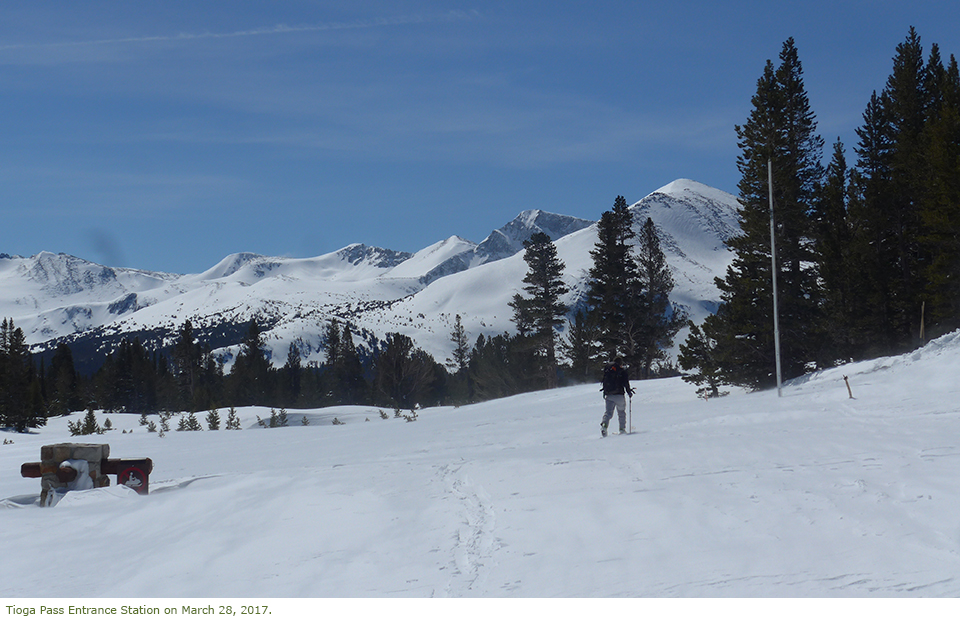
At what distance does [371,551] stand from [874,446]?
775 cm

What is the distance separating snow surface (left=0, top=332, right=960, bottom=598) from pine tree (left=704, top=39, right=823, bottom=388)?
12582 mm

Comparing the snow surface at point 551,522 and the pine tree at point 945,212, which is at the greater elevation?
the pine tree at point 945,212

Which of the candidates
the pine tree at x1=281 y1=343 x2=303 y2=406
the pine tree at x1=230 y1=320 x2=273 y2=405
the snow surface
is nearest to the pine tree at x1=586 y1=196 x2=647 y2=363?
the snow surface

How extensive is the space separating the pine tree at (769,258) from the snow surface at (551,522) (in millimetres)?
12582

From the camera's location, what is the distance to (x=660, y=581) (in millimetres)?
5879

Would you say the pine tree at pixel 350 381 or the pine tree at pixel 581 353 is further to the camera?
the pine tree at pixel 350 381

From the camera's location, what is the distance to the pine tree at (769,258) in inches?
1054

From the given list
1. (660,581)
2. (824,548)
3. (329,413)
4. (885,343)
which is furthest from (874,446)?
(329,413)

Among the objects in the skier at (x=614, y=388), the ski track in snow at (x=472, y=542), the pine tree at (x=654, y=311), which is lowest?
the ski track in snow at (x=472, y=542)

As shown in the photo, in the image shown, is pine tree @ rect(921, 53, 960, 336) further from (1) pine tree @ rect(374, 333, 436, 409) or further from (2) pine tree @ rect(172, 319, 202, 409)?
(2) pine tree @ rect(172, 319, 202, 409)

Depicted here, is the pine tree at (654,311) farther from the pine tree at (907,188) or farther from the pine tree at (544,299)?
the pine tree at (907,188)

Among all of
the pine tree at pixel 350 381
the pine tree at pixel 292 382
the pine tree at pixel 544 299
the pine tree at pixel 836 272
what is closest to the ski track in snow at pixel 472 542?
the pine tree at pixel 836 272

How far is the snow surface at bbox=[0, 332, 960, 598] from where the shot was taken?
19.9 feet
